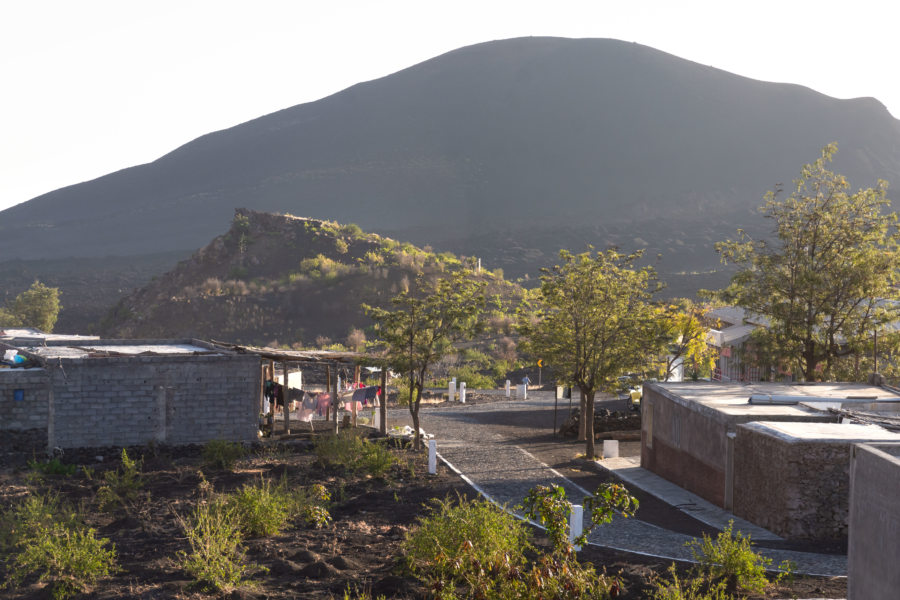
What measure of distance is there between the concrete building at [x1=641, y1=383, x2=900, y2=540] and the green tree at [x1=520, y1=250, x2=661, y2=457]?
2194 mm

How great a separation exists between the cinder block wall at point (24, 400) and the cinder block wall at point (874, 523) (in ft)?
56.8

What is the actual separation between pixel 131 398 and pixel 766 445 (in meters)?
14.0

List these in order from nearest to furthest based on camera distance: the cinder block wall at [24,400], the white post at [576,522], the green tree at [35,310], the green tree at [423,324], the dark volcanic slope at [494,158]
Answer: the white post at [576,522] < the cinder block wall at [24,400] < the green tree at [423,324] < the green tree at [35,310] < the dark volcanic slope at [494,158]

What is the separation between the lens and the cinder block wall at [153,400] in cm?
2031

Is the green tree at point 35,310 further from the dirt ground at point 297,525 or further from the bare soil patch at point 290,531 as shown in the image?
the bare soil patch at point 290,531

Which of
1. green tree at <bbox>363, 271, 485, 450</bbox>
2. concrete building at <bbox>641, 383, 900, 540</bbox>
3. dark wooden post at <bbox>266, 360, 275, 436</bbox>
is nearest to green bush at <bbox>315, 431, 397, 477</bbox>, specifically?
dark wooden post at <bbox>266, 360, 275, 436</bbox>

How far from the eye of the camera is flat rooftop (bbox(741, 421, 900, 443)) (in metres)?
13.6

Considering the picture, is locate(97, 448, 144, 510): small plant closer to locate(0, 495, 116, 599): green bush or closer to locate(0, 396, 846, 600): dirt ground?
locate(0, 396, 846, 600): dirt ground

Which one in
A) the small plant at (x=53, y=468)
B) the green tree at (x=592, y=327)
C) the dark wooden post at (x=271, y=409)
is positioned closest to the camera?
the small plant at (x=53, y=468)

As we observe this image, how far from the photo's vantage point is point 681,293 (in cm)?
8862

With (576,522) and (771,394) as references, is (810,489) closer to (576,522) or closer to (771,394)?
(576,522)

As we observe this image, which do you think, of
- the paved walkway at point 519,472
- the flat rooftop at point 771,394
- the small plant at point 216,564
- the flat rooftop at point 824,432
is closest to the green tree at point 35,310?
the paved walkway at point 519,472

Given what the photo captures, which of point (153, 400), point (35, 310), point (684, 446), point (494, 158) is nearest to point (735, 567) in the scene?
point (684, 446)

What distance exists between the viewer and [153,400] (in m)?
20.8
